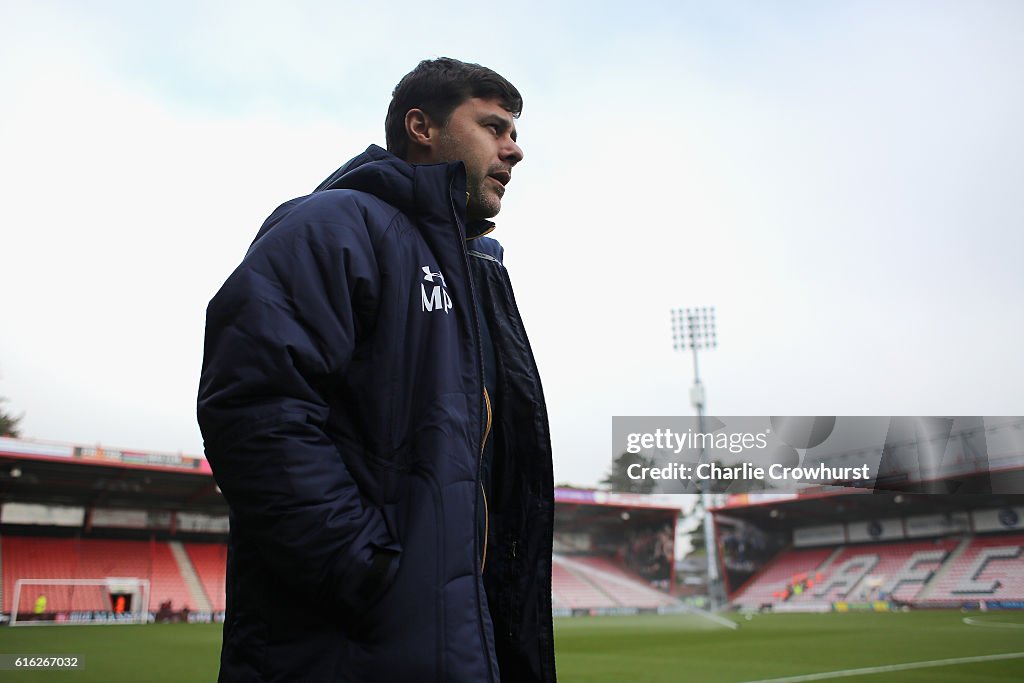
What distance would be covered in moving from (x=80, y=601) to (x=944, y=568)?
3567 centimetres

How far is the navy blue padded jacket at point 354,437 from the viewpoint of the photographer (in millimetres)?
1062

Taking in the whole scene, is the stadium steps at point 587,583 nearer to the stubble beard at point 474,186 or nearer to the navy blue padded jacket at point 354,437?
the stubble beard at point 474,186

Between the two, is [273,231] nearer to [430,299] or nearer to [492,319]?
[430,299]

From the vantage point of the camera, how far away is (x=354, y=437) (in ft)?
4.02

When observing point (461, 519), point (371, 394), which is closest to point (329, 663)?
point (461, 519)

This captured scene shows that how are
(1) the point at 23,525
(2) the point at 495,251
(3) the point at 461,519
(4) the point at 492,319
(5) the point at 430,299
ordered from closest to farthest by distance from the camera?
1. (3) the point at 461,519
2. (5) the point at 430,299
3. (4) the point at 492,319
4. (2) the point at 495,251
5. (1) the point at 23,525

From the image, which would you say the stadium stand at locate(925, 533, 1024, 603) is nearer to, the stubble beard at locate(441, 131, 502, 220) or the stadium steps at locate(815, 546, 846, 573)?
the stadium steps at locate(815, 546, 846, 573)

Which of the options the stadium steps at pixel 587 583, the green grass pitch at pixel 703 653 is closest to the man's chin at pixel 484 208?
the green grass pitch at pixel 703 653

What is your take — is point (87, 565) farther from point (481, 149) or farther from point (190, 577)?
point (481, 149)

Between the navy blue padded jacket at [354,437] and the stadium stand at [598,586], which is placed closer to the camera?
the navy blue padded jacket at [354,437]

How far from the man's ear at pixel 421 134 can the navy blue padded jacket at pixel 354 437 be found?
0.84ft

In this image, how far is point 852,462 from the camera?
111ft

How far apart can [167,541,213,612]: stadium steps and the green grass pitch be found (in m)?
8.30

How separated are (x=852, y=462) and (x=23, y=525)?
36116mm
